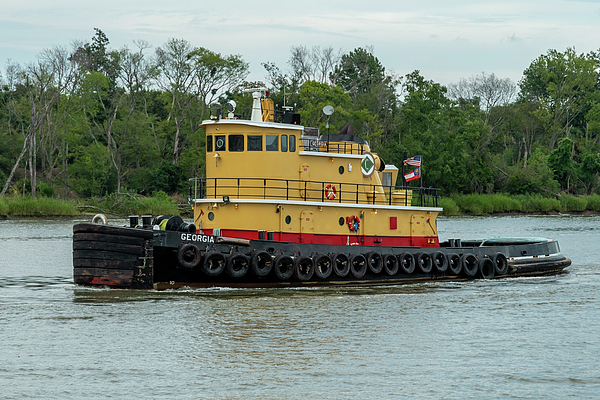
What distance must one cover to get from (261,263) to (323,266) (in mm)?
1841

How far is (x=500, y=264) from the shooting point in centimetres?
2223

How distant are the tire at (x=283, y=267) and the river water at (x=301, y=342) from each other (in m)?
0.48

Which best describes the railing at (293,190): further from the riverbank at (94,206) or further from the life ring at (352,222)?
the riverbank at (94,206)

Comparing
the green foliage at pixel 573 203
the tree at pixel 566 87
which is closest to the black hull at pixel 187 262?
the green foliage at pixel 573 203

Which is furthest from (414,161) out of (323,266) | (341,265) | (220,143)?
(220,143)

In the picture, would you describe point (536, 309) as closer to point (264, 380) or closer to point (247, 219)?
point (247, 219)

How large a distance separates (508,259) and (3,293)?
15408 millimetres

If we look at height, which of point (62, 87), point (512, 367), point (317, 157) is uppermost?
point (62, 87)

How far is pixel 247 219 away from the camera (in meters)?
18.5

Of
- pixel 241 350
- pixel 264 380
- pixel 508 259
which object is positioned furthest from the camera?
pixel 508 259

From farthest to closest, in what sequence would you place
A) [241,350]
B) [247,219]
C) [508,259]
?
[508,259]
[247,219]
[241,350]

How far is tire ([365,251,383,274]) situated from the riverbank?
104 ft

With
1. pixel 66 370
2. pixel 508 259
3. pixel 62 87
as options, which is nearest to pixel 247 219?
pixel 66 370

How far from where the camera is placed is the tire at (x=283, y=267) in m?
17.7
